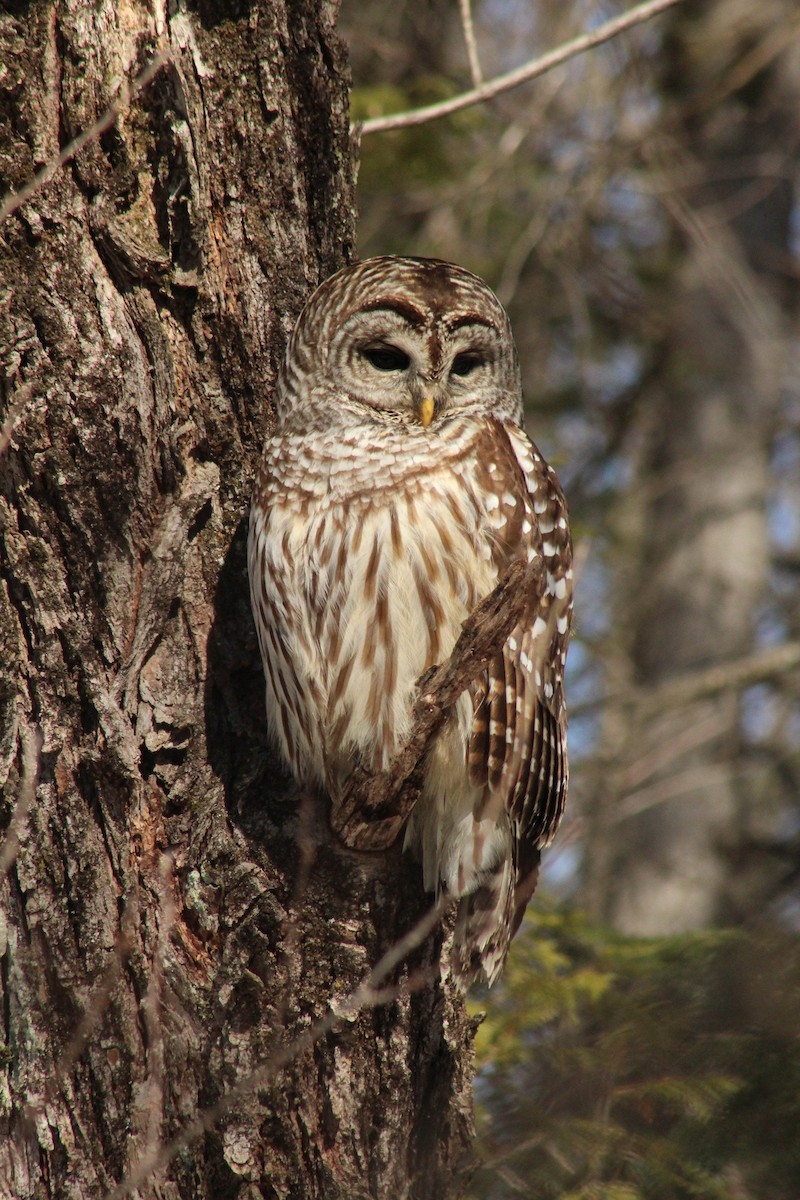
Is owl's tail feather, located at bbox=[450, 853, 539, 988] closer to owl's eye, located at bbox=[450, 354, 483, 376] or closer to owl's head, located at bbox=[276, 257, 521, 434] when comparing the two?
owl's head, located at bbox=[276, 257, 521, 434]

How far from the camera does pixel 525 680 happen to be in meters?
3.25

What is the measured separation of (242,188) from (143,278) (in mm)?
397

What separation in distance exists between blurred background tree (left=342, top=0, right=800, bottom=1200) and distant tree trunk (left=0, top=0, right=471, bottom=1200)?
139 cm

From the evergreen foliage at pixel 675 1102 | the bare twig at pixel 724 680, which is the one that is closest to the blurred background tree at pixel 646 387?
the bare twig at pixel 724 680

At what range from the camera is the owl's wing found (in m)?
→ 3.19

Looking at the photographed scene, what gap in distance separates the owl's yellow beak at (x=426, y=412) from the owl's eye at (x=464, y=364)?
0.69 feet

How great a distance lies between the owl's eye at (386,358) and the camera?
3455 millimetres

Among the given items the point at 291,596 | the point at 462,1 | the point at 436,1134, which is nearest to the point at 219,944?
the point at 436,1134

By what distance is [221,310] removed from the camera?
2.97 m

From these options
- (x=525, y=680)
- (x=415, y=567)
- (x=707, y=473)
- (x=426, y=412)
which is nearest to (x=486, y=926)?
(x=525, y=680)

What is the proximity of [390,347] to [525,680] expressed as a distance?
0.99m

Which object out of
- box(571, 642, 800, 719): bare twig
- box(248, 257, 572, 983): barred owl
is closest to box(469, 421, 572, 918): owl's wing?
box(248, 257, 572, 983): barred owl

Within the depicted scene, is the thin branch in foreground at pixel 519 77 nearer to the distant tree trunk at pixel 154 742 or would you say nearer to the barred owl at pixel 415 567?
the barred owl at pixel 415 567

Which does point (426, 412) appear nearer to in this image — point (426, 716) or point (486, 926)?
point (426, 716)
